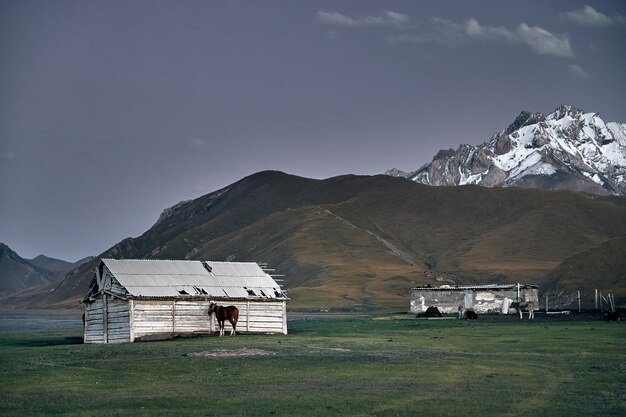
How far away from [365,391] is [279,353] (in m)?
16.0

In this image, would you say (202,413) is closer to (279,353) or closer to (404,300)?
(279,353)

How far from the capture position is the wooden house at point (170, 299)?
62.2 metres

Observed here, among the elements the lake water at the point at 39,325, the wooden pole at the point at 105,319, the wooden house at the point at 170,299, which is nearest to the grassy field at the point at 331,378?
the wooden house at the point at 170,299

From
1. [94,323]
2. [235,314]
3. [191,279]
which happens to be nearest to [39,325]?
[94,323]

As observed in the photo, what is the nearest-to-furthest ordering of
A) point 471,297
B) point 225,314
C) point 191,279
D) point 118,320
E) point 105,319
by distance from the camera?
point 118,320 → point 105,319 → point 225,314 → point 191,279 → point 471,297

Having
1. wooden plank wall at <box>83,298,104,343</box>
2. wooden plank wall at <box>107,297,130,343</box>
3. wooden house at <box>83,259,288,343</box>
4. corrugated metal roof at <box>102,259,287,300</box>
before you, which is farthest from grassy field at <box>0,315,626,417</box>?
wooden plank wall at <box>83,298,104,343</box>

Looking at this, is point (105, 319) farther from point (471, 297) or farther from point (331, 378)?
point (471, 297)

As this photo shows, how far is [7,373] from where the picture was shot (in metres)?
37.5

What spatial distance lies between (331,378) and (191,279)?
33.2 metres

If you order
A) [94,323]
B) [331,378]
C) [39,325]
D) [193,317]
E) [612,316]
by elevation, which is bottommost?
[331,378]

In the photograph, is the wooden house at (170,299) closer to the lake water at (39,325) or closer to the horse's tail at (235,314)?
the horse's tail at (235,314)

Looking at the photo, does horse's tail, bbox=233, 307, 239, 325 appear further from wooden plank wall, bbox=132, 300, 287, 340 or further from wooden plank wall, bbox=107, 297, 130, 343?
wooden plank wall, bbox=107, 297, 130, 343

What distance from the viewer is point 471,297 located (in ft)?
336

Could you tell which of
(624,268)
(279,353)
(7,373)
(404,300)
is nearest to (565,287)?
(624,268)
